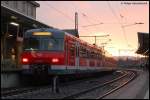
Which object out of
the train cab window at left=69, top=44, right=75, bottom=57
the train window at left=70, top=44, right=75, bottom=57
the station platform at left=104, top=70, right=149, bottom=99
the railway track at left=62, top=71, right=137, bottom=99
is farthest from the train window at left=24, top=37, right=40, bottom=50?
the station platform at left=104, top=70, right=149, bottom=99

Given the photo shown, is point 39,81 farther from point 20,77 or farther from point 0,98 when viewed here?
point 0,98

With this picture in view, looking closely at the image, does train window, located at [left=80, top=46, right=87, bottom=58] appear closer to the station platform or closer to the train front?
the station platform

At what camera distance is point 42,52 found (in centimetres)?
2672

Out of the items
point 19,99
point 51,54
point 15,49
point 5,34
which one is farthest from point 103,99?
point 15,49

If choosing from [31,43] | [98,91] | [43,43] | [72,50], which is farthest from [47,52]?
[98,91]

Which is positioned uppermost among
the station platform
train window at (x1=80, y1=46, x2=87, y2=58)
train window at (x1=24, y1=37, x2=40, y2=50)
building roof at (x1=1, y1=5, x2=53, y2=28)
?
building roof at (x1=1, y1=5, x2=53, y2=28)

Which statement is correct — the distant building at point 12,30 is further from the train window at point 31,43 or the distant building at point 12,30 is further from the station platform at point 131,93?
the station platform at point 131,93

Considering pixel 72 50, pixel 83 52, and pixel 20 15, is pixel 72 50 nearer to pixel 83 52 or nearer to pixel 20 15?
pixel 20 15

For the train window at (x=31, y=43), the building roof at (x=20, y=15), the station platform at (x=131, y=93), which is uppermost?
the building roof at (x=20, y=15)

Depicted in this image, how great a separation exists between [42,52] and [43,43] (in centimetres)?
58

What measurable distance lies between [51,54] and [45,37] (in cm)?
113


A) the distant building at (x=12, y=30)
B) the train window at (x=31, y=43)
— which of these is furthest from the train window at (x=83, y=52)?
the train window at (x=31, y=43)

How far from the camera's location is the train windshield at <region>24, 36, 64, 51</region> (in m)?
26.8

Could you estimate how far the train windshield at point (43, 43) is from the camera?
26828mm
